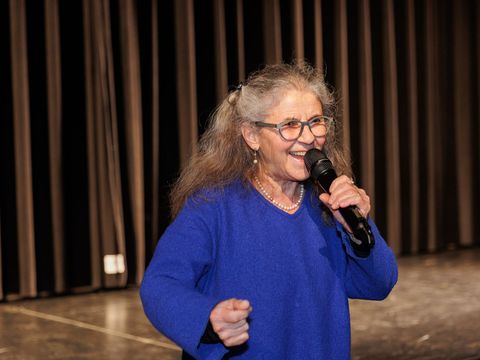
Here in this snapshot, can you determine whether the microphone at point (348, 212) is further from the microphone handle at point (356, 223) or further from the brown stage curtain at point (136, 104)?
the brown stage curtain at point (136, 104)

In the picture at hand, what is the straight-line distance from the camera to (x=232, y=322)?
134cm

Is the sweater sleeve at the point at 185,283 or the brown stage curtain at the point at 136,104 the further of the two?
the brown stage curtain at the point at 136,104

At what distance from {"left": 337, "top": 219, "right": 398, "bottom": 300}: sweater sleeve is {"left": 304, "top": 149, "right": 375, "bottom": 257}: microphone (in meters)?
0.01

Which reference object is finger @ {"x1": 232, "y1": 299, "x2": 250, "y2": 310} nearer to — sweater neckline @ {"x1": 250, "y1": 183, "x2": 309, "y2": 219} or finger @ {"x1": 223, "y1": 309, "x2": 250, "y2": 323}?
finger @ {"x1": 223, "y1": 309, "x2": 250, "y2": 323}

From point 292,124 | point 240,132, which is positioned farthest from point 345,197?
point 240,132

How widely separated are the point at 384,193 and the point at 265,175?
4656 mm

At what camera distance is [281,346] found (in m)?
1.61

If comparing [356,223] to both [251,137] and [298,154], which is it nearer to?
[298,154]

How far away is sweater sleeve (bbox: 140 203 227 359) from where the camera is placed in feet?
4.70

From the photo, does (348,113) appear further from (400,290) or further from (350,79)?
(400,290)

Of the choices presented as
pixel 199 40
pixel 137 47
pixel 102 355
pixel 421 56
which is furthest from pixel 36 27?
pixel 421 56

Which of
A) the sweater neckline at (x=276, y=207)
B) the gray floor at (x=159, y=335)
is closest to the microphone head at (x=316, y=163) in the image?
the sweater neckline at (x=276, y=207)

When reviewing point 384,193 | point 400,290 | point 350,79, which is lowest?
point 400,290

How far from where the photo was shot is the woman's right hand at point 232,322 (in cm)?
132
